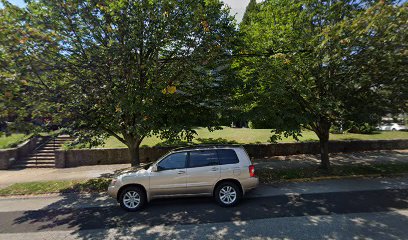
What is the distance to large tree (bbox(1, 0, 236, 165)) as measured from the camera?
695cm

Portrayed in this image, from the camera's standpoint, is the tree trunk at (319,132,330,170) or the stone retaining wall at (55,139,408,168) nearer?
the tree trunk at (319,132,330,170)

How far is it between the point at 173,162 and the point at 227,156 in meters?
1.51

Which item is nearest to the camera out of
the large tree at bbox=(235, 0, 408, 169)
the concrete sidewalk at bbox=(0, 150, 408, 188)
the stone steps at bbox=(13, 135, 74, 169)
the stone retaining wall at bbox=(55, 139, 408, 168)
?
the large tree at bbox=(235, 0, 408, 169)

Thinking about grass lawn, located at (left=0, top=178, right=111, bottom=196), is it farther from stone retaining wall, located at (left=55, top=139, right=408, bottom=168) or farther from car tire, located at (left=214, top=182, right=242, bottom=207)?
car tire, located at (left=214, top=182, right=242, bottom=207)

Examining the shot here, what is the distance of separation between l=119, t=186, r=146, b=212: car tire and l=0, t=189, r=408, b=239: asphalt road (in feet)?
0.61

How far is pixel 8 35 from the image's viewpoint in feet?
22.2

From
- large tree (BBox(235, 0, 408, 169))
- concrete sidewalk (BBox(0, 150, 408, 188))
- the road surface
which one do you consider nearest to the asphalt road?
the road surface

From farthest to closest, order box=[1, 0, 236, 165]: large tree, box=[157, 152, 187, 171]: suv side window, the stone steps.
Result: the stone steps
box=[1, 0, 236, 165]: large tree
box=[157, 152, 187, 171]: suv side window

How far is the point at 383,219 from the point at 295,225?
6.49ft

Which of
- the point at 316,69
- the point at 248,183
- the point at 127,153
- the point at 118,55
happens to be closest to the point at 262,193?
the point at 248,183

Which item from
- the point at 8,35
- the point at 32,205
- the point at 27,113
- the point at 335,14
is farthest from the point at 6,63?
the point at 335,14

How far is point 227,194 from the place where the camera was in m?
6.56

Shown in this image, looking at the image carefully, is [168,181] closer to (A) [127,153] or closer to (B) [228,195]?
(B) [228,195]

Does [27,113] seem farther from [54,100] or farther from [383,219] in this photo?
[383,219]
